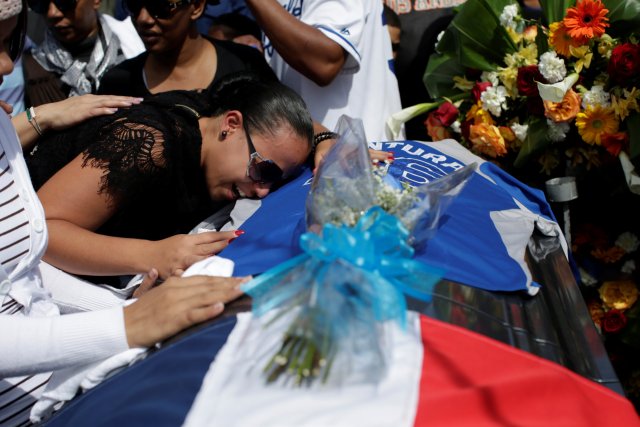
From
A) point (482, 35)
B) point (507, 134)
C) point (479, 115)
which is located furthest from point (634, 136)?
point (482, 35)

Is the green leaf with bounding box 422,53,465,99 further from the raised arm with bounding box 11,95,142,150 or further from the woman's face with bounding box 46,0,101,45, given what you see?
the woman's face with bounding box 46,0,101,45

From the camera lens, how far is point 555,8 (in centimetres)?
264

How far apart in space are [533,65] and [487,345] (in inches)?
62.9

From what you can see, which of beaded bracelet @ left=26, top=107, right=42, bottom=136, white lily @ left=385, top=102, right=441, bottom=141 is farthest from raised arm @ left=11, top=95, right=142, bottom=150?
white lily @ left=385, top=102, right=441, bottom=141

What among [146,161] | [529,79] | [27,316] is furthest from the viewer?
[529,79]

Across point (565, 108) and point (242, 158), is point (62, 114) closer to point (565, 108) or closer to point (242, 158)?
point (242, 158)

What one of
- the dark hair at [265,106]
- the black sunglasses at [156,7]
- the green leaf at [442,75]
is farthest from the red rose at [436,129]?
the black sunglasses at [156,7]

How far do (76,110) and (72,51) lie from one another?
119 centimetres

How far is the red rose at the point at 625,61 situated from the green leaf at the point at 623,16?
0.37 feet

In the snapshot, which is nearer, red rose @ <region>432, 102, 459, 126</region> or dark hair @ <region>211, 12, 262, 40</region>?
red rose @ <region>432, 102, 459, 126</region>

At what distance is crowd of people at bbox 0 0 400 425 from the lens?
1517 millimetres

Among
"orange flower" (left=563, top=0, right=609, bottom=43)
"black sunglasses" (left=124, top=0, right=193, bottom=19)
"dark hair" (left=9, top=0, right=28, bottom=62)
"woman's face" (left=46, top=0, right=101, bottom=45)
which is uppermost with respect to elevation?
"dark hair" (left=9, top=0, right=28, bottom=62)

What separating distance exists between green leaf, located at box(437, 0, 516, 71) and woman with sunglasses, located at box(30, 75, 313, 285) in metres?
0.88

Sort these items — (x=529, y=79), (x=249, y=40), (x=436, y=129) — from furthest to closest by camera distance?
(x=249, y=40), (x=436, y=129), (x=529, y=79)
